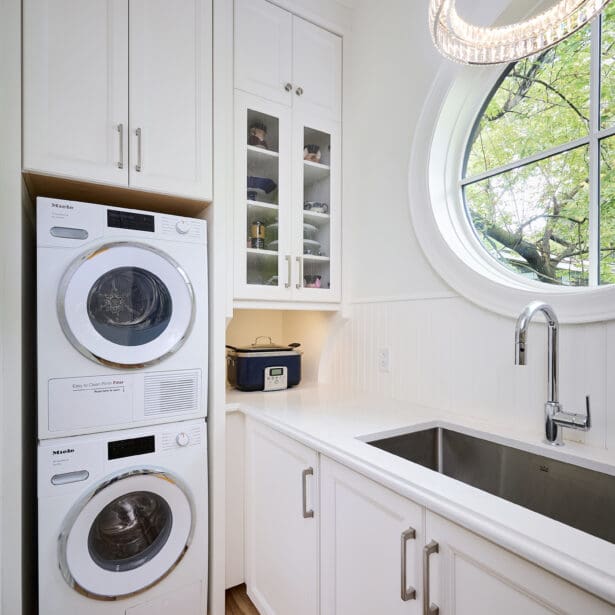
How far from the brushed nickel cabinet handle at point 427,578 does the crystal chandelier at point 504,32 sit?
113 centimetres

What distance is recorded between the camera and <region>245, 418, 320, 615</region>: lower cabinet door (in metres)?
1.23

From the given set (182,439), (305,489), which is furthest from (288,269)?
(305,489)

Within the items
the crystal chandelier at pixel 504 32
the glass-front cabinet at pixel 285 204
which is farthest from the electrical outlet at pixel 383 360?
the crystal chandelier at pixel 504 32

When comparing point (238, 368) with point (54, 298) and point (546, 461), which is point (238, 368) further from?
point (546, 461)

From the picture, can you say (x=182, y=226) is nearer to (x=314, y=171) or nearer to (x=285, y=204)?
(x=285, y=204)

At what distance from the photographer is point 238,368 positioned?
1.95 m

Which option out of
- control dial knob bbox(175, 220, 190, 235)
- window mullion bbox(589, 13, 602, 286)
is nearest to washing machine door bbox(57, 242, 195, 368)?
control dial knob bbox(175, 220, 190, 235)

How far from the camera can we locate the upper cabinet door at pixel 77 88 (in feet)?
4.09

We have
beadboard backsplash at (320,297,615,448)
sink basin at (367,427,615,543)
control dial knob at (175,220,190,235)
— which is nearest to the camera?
sink basin at (367,427,615,543)

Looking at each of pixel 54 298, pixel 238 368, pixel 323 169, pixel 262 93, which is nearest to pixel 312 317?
pixel 238 368

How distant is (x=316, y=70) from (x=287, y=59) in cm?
18

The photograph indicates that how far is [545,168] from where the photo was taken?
1.40m

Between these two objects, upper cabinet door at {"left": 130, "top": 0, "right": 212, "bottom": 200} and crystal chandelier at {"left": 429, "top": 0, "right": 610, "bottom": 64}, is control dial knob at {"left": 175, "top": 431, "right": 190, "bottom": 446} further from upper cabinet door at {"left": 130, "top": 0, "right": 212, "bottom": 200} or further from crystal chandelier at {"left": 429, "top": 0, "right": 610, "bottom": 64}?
crystal chandelier at {"left": 429, "top": 0, "right": 610, "bottom": 64}

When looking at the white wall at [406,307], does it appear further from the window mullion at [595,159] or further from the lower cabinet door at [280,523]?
the lower cabinet door at [280,523]
